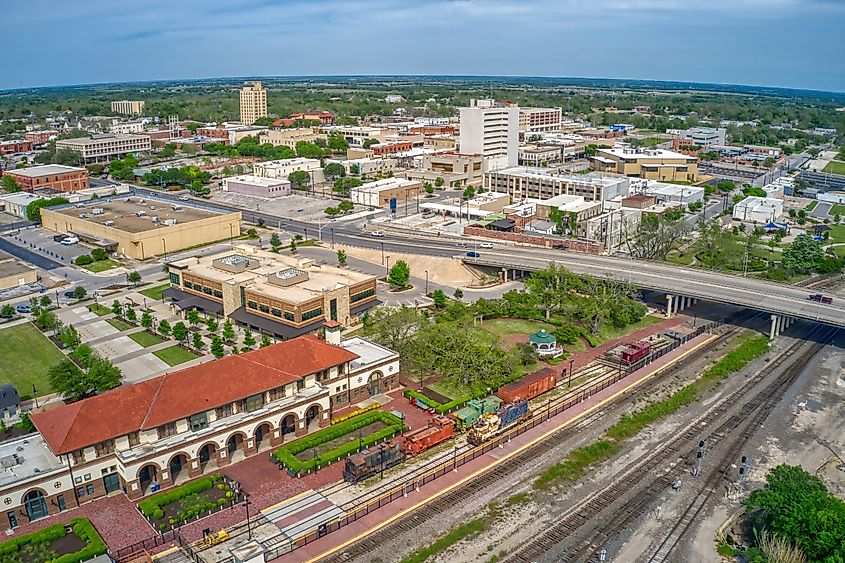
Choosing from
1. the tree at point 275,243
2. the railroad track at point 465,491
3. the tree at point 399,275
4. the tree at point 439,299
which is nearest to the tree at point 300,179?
the tree at point 275,243

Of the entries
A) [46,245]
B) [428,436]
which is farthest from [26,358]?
[46,245]

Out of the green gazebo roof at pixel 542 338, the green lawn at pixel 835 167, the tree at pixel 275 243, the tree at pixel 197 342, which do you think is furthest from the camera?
the green lawn at pixel 835 167

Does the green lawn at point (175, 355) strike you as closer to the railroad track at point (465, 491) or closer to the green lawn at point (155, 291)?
the green lawn at point (155, 291)

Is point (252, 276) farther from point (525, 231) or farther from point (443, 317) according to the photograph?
point (525, 231)

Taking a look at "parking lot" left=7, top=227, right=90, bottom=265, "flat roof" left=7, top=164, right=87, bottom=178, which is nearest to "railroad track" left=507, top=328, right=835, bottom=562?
"parking lot" left=7, top=227, right=90, bottom=265

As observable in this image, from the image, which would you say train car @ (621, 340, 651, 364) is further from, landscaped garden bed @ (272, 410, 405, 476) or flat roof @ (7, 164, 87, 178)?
flat roof @ (7, 164, 87, 178)

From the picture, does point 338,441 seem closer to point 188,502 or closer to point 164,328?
point 188,502
